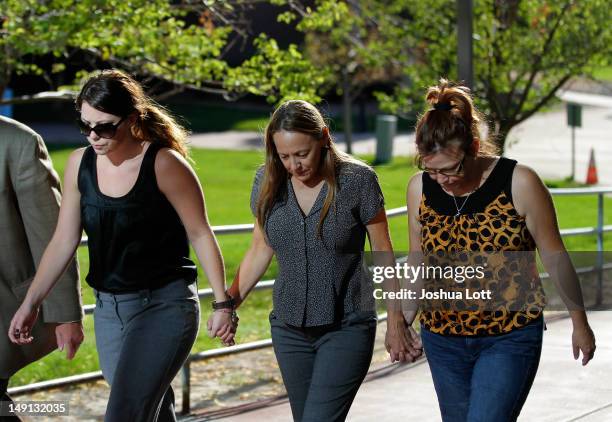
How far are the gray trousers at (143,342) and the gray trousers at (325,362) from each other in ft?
1.17

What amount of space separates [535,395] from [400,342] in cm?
310

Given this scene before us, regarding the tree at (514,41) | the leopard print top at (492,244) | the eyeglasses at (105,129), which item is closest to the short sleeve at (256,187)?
the eyeglasses at (105,129)

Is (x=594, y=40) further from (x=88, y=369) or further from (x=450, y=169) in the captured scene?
(x=450, y=169)

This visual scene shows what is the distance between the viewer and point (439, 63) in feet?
58.7

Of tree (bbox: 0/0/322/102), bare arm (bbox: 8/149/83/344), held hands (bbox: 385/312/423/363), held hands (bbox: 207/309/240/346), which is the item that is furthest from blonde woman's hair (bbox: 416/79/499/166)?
tree (bbox: 0/0/322/102)

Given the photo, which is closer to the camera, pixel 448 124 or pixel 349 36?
pixel 448 124

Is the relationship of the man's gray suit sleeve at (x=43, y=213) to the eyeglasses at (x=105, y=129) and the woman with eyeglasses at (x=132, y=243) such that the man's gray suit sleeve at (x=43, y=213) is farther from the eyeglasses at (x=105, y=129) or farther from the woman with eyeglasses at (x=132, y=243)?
the eyeglasses at (x=105, y=129)

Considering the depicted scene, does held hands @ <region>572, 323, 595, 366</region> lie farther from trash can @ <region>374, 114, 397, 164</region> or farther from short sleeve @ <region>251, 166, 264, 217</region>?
trash can @ <region>374, 114, 397, 164</region>

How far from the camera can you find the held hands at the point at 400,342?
4629 millimetres

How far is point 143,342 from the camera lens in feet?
14.8

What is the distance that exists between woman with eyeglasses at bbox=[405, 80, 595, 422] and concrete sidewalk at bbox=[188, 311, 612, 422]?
2.65 m

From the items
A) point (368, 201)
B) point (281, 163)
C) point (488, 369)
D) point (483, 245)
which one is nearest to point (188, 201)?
point (281, 163)

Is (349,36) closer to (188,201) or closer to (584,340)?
(188,201)

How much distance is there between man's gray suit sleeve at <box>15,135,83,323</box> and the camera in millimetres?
4633
